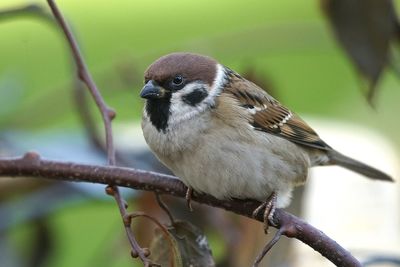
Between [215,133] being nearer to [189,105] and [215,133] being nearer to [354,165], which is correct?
[189,105]

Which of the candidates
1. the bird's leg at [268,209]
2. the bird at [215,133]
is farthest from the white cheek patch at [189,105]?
the bird's leg at [268,209]

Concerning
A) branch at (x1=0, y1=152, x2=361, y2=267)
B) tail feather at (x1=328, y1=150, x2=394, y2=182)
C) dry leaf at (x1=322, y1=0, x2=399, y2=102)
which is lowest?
tail feather at (x1=328, y1=150, x2=394, y2=182)

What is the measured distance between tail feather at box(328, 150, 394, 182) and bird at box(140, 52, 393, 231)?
0.78ft

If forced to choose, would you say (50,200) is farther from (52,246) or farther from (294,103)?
(294,103)

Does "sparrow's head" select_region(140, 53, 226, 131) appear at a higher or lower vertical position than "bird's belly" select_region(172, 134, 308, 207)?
higher

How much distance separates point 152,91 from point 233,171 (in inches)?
9.5

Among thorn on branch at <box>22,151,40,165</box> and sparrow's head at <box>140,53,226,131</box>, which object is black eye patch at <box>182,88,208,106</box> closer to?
sparrow's head at <box>140,53,226,131</box>

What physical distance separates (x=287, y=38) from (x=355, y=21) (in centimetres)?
85

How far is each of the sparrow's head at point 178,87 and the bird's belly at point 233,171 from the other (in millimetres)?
102

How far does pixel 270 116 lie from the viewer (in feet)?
7.34

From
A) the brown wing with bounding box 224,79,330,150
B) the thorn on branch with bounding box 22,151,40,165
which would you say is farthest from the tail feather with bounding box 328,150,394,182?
the thorn on branch with bounding box 22,151,40,165

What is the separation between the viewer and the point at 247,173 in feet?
6.61

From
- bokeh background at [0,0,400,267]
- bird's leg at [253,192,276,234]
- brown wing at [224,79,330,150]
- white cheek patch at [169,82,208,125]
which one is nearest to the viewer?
bird's leg at [253,192,276,234]

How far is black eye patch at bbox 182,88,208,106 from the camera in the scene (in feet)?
6.89
